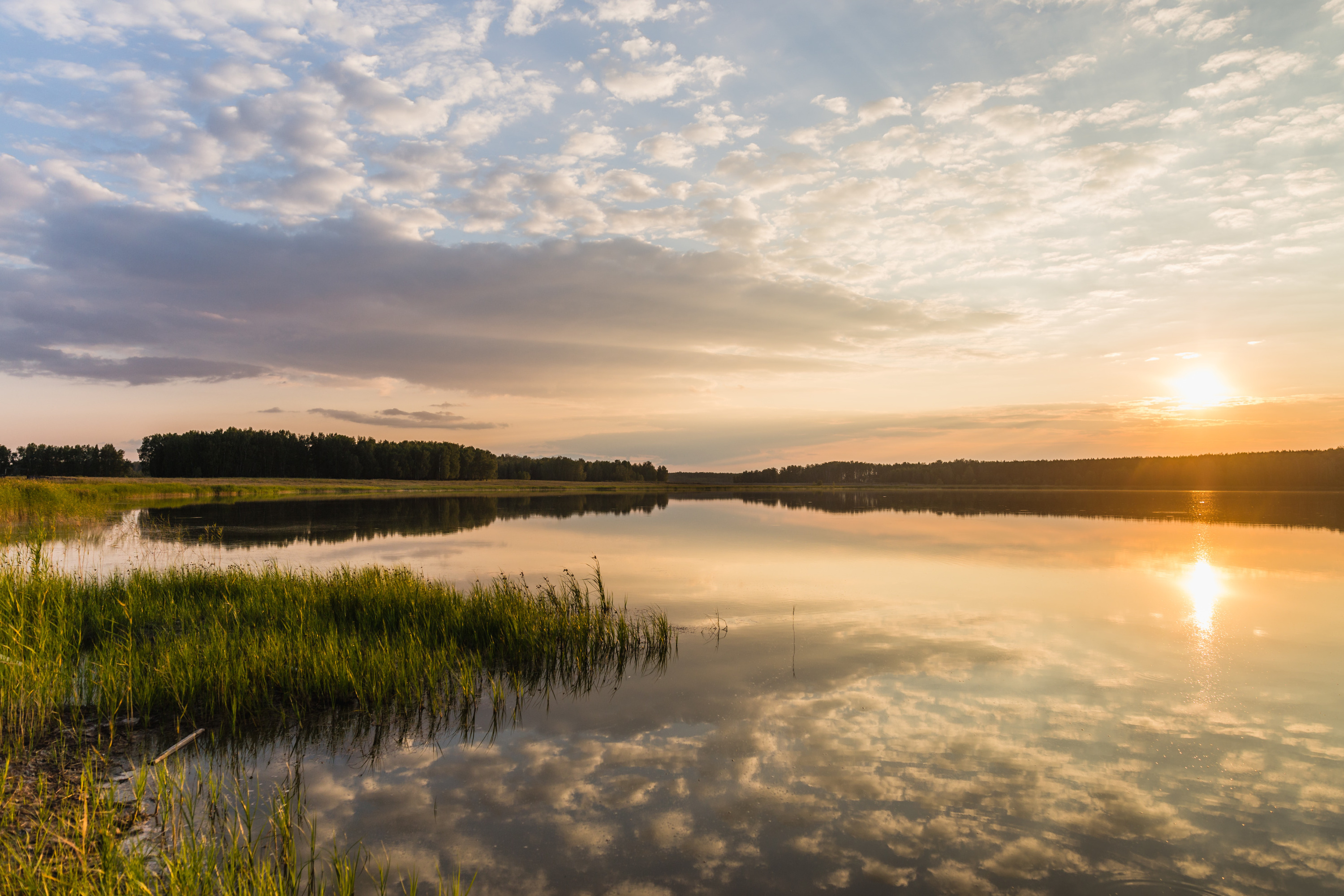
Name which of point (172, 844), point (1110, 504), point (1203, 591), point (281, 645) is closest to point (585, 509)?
point (1203, 591)

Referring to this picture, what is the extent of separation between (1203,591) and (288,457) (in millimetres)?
164838

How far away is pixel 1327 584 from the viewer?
23.3 m

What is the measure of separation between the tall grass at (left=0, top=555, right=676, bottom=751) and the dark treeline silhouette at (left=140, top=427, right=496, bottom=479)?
145m

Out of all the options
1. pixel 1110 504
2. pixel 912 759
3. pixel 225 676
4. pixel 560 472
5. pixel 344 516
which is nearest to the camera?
pixel 912 759

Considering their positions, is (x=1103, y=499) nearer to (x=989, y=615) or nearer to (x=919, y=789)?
(x=989, y=615)

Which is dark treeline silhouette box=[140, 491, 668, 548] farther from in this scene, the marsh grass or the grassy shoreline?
the marsh grass

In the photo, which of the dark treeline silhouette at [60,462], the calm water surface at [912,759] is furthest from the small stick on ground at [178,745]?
the dark treeline silhouette at [60,462]

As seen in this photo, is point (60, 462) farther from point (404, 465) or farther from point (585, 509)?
point (585, 509)

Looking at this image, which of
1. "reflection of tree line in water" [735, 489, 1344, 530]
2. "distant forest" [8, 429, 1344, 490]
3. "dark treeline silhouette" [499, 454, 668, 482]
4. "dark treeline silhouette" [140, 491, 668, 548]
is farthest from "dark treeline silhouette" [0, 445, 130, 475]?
"reflection of tree line in water" [735, 489, 1344, 530]

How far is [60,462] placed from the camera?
162875 mm

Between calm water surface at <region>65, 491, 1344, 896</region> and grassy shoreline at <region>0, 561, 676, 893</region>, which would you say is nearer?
grassy shoreline at <region>0, 561, 676, 893</region>

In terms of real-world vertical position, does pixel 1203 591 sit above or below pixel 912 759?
below

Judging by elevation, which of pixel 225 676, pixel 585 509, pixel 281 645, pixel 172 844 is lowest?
pixel 585 509

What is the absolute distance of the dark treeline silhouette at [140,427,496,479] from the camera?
482 ft
